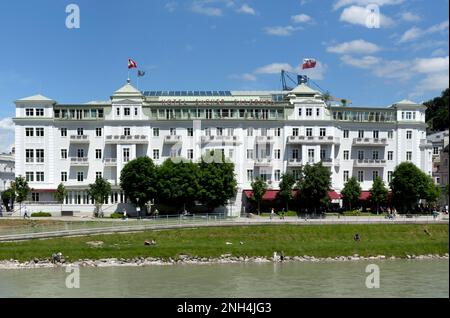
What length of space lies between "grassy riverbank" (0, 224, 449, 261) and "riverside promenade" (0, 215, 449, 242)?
98 cm

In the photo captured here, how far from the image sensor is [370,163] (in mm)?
93750

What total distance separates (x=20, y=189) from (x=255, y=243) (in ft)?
129

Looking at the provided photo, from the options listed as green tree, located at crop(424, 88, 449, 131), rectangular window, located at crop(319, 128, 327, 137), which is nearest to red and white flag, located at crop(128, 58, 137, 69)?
rectangular window, located at crop(319, 128, 327, 137)

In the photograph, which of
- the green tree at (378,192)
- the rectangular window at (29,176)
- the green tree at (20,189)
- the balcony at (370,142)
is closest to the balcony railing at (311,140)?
the balcony at (370,142)

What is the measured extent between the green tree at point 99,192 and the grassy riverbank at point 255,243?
21000 mm

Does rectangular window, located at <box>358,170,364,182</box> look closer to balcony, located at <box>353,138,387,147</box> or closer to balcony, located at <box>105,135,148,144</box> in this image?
balcony, located at <box>353,138,387,147</box>

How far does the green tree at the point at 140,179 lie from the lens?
266 feet

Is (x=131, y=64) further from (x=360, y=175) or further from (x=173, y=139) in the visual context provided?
(x=360, y=175)

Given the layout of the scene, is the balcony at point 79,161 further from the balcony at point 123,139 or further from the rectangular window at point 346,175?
the rectangular window at point 346,175

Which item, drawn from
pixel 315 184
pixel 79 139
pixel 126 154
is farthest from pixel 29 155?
pixel 315 184

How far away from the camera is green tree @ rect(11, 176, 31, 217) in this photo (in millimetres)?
83562

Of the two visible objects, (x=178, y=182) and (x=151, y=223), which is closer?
(x=151, y=223)

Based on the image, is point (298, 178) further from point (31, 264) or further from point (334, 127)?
point (31, 264)

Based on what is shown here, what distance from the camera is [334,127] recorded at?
92875mm
